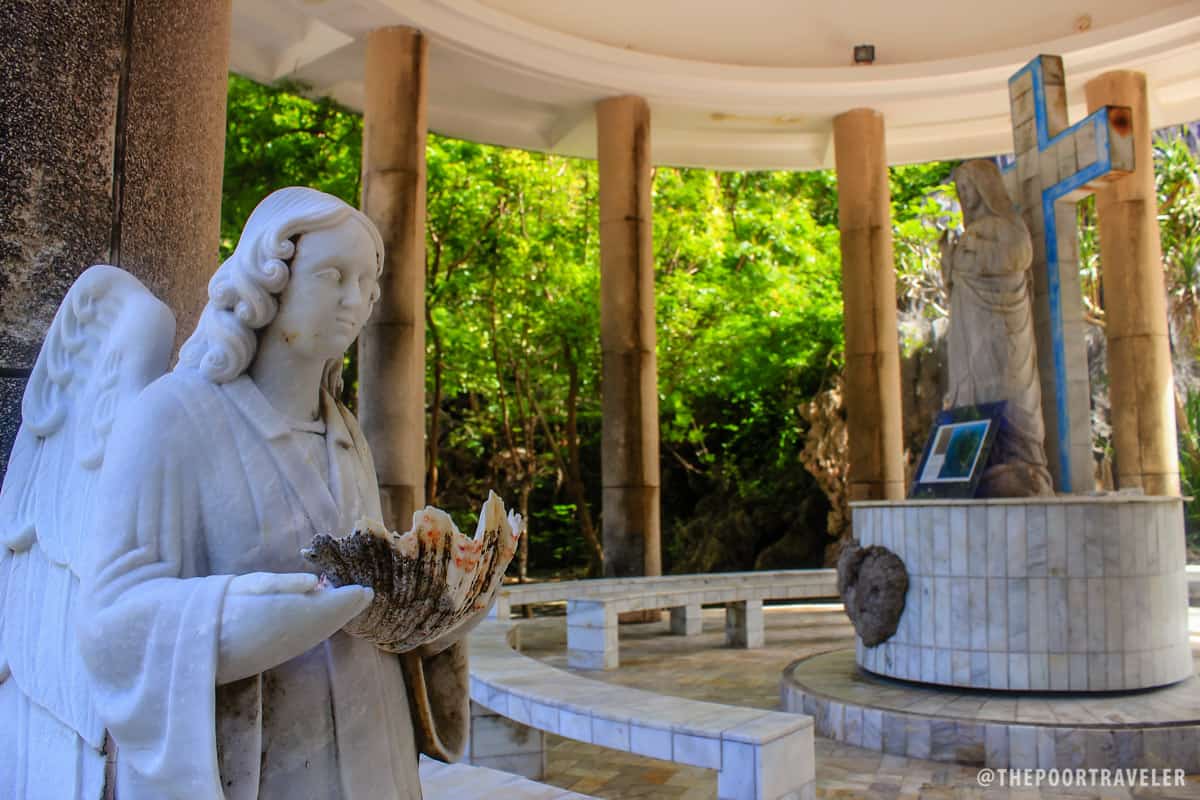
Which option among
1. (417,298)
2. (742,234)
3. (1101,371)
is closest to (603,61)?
(417,298)

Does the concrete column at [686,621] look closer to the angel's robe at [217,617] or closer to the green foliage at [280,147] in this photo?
the green foliage at [280,147]

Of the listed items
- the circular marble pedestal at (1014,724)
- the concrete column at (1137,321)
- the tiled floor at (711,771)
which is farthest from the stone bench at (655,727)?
the concrete column at (1137,321)

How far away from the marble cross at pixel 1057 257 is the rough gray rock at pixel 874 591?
84.9 inches

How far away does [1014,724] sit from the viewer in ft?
18.9

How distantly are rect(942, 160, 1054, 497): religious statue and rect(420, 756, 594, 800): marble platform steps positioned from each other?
540cm

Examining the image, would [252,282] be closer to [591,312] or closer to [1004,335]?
[1004,335]

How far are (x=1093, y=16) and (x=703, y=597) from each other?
10556mm

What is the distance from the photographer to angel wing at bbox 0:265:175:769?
78.3 inches

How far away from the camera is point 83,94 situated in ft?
9.16

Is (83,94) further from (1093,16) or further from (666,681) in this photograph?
(1093,16)

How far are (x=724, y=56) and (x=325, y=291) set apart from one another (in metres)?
Result: 14.3

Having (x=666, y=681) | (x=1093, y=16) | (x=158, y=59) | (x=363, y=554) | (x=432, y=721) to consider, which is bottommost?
(x=666, y=681)

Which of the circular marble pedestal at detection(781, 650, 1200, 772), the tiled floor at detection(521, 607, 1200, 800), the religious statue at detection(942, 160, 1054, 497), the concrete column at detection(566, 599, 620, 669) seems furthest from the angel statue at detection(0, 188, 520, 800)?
the concrete column at detection(566, 599, 620, 669)

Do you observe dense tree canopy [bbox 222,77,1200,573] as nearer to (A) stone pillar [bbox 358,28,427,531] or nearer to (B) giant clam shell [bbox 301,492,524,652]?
(A) stone pillar [bbox 358,28,427,531]
